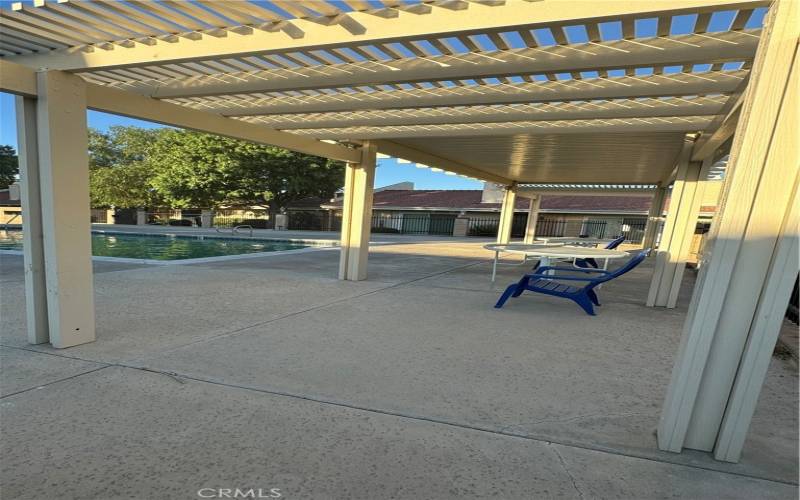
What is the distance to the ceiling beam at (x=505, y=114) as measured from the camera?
452 cm

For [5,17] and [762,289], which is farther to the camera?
[5,17]

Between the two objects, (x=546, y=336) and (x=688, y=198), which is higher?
(x=688, y=198)

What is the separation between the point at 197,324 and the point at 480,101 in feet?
13.5

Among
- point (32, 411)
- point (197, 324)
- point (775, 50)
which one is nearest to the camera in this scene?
point (775, 50)

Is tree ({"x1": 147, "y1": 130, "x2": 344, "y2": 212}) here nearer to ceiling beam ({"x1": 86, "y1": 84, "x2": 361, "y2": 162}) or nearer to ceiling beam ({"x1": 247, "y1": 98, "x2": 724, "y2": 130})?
ceiling beam ({"x1": 86, "y1": 84, "x2": 361, "y2": 162})

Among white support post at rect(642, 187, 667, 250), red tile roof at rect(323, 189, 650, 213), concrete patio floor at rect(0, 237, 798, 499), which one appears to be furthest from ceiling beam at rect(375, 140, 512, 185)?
red tile roof at rect(323, 189, 650, 213)

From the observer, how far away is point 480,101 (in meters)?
4.22

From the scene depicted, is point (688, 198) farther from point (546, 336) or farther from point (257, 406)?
point (257, 406)

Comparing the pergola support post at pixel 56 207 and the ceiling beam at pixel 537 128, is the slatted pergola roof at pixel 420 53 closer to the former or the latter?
the ceiling beam at pixel 537 128

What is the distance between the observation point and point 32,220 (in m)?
3.45

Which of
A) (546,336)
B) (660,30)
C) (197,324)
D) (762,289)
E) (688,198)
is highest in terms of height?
(660,30)

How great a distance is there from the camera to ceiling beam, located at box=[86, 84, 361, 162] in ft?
12.5

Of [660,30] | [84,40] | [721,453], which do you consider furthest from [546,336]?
[84,40]

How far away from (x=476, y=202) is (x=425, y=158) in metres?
24.2
